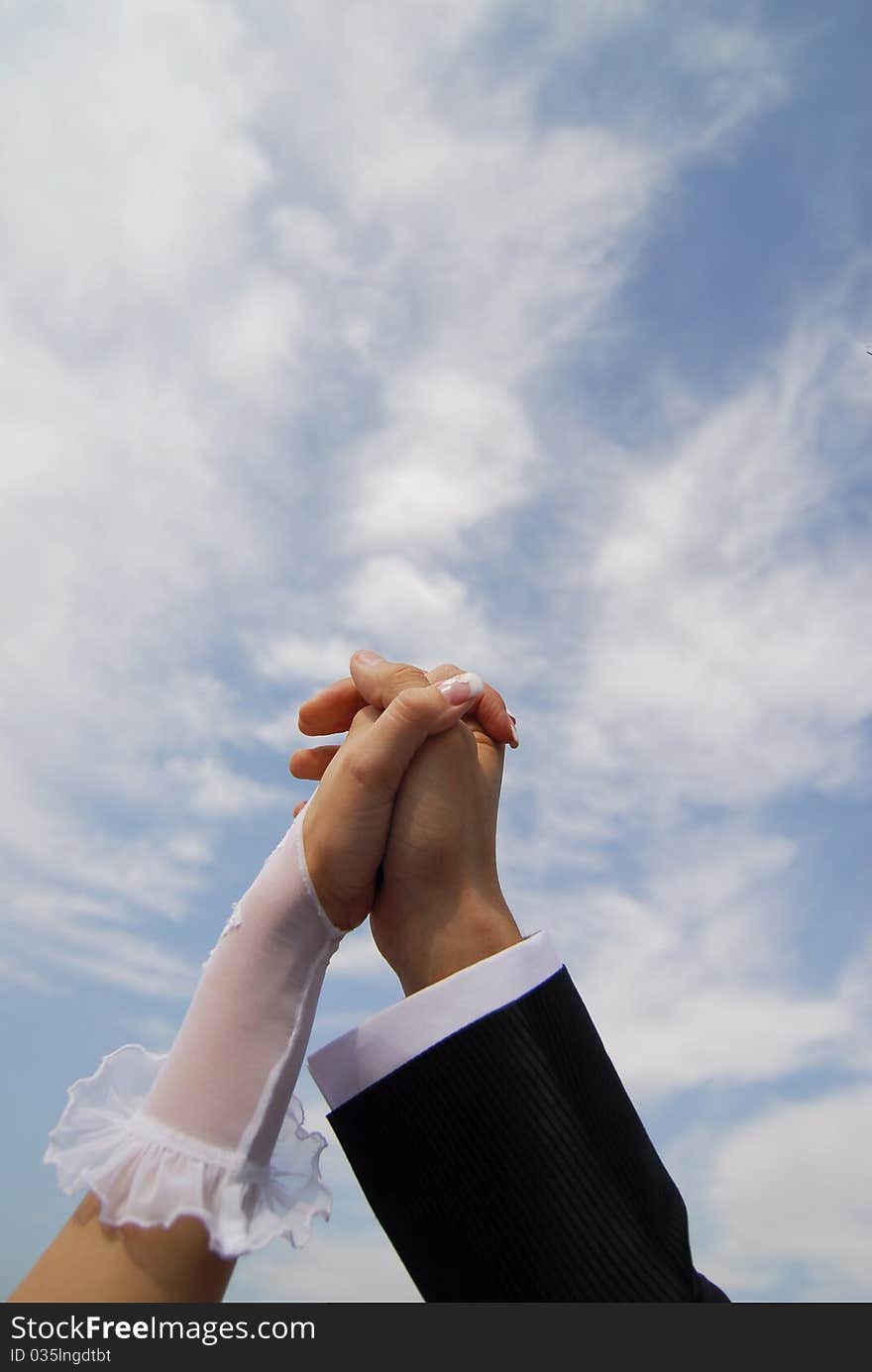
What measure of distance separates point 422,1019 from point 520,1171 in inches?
13.0

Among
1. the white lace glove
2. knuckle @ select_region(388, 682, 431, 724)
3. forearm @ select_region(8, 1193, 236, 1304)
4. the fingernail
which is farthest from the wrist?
forearm @ select_region(8, 1193, 236, 1304)

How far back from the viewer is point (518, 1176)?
75.3 inches

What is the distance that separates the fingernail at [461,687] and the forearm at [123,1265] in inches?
55.7

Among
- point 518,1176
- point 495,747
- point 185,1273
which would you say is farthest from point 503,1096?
point 495,747

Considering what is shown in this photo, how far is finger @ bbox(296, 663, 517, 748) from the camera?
121 inches

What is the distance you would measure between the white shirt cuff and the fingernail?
2.72 ft

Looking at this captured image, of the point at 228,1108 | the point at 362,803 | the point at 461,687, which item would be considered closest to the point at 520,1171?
the point at 228,1108

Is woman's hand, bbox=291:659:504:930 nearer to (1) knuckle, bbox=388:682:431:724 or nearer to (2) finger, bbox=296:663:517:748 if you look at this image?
(1) knuckle, bbox=388:682:431:724

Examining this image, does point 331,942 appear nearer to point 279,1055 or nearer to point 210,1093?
point 279,1055

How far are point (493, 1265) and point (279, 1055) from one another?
1.74 feet

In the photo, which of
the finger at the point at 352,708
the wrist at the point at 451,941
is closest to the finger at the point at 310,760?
the finger at the point at 352,708

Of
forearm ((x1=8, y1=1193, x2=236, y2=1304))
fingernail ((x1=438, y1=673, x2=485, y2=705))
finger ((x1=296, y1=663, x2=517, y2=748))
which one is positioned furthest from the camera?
finger ((x1=296, y1=663, x2=517, y2=748))

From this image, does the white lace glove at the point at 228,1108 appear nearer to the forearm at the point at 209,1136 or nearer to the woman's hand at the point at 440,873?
the forearm at the point at 209,1136

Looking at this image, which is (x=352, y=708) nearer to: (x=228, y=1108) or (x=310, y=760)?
(x=310, y=760)
